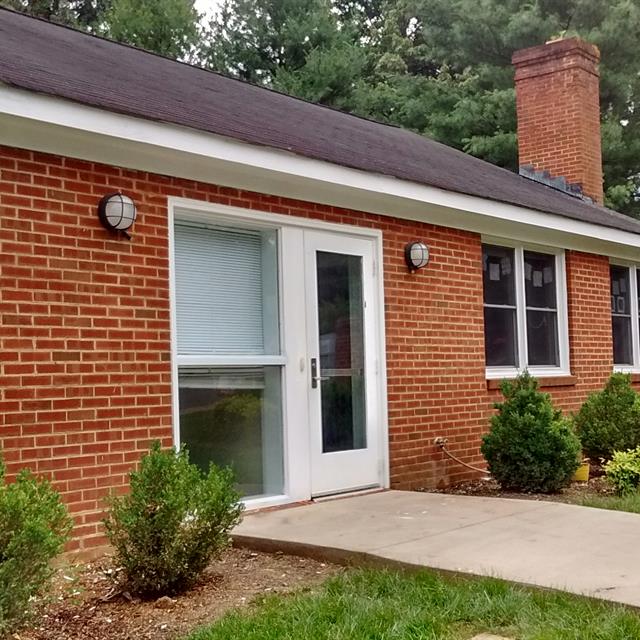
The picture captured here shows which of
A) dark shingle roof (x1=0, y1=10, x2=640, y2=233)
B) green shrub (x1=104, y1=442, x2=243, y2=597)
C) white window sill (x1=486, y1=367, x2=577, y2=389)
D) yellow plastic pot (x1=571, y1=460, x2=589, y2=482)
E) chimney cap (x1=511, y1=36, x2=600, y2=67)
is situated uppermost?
chimney cap (x1=511, y1=36, x2=600, y2=67)

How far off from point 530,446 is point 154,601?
4115 mm

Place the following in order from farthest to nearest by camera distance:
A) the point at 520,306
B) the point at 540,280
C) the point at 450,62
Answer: the point at 450,62, the point at 540,280, the point at 520,306

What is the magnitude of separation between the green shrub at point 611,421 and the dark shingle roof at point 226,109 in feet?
6.41

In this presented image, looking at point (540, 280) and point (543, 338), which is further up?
point (540, 280)

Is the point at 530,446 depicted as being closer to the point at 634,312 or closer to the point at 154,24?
the point at 634,312

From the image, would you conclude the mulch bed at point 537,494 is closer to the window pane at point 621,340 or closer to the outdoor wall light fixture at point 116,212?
the window pane at point 621,340

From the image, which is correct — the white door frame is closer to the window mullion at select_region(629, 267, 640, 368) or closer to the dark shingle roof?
the dark shingle roof

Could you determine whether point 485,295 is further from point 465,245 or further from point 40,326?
point 40,326

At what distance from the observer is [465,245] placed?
8.75m

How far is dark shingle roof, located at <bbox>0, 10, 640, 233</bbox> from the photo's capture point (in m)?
5.82

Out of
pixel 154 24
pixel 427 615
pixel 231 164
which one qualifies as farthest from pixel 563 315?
pixel 154 24

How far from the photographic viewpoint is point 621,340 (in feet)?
38.0

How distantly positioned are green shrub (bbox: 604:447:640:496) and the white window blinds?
11.0 feet

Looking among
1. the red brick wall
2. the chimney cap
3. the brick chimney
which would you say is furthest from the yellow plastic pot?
the chimney cap
